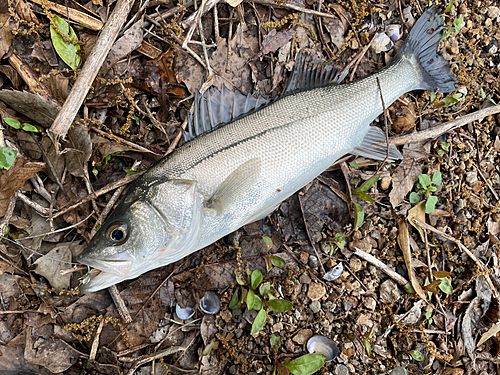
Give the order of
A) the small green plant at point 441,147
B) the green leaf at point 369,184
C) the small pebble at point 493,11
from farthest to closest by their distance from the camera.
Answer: the small pebble at point 493,11
the small green plant at point 441,147
the green leaf at point 369,184

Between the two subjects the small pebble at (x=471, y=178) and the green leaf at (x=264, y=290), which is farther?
the small pebble at (x=471, y=178)

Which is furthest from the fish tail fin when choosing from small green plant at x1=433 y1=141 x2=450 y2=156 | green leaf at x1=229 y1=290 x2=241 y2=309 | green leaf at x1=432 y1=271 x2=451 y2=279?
green leaf at x1=229 y1=290 x2=241 y2=309

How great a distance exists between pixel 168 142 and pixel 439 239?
104 inches

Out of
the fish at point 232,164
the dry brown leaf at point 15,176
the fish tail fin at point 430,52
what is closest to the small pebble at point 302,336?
the fish at point 232,164

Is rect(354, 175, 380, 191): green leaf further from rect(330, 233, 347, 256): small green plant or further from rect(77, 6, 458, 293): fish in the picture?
rect(330, 233, 347, 256): small green plant

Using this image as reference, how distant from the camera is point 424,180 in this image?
2984mm

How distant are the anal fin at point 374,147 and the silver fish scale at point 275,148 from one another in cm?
18

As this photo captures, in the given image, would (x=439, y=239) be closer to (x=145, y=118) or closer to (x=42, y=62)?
(x=145, y=118)

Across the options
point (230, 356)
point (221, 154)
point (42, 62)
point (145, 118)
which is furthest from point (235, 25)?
point (230, 356)

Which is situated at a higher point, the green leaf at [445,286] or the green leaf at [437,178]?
the green leaf at [437,178]

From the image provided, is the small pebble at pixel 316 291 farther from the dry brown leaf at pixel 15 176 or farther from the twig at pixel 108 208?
the dry brown leaf at pixel 15 176

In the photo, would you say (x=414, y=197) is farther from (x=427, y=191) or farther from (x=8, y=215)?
(x=8, y=215)

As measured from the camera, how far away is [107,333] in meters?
2.69

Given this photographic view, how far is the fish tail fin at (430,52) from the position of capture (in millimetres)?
2949
